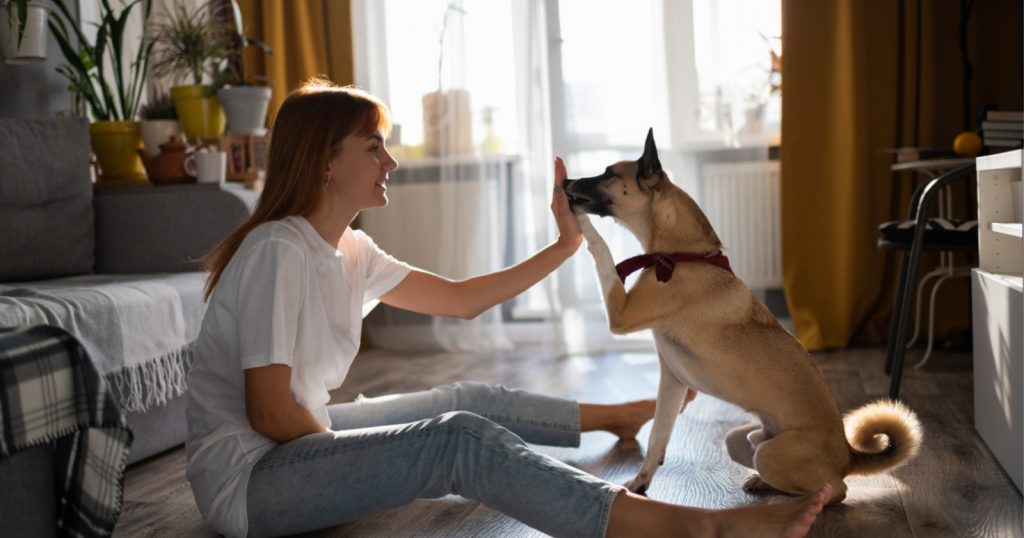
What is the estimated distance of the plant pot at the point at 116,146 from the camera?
Answer: 3309mm

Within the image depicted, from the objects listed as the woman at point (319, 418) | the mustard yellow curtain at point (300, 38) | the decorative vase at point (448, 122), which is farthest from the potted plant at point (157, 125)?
the woman at point (319, 418)

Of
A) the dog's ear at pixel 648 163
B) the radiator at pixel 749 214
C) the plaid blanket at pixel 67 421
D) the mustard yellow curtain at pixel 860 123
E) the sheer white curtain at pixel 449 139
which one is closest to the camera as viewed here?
the plaid blanket at pixel 67 421

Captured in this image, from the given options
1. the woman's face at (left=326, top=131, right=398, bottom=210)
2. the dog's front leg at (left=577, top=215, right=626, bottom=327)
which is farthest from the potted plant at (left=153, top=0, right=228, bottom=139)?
the dog's front leg at (left=577, top=215, right=626, bottom=327)

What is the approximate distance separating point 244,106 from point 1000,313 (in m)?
2.66

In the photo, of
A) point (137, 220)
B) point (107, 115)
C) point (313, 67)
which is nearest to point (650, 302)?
point (137, 220)

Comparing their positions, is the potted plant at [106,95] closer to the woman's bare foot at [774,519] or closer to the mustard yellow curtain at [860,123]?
the mustard yellow curtain at [860,123]

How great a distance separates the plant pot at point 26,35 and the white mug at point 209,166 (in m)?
0.58

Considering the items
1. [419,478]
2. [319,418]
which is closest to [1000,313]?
[419,478]

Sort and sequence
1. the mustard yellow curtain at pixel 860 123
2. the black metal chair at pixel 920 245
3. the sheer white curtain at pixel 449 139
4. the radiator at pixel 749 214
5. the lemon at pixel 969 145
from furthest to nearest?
the sheer white curtain at pixel 449 139
the radiator at pixel 749 214
the mustard yellow curtain at pixel 860 123
the lemon at pixel 969 145
the black metal chair at pixel 920 245

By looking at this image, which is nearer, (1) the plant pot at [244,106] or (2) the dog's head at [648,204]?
(2) the dog's head at [648,204]

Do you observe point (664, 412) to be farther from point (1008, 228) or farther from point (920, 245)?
point (920, 245)

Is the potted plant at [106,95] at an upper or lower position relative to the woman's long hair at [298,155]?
upper

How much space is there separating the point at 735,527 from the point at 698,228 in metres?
Answer: 0.80

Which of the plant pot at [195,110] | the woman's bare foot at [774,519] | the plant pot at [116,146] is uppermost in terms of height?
the plant pot at [195,110]
